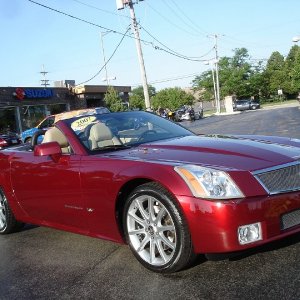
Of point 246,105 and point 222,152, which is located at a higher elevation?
point 222,152

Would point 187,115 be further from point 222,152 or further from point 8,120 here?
point 222,152

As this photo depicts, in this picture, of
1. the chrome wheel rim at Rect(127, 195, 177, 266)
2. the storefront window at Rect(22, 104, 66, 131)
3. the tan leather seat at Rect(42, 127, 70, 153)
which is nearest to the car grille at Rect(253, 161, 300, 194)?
the chrome wheel rim at Rect(127, 195, 177, 266)

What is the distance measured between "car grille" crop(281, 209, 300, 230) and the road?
321 millimetres

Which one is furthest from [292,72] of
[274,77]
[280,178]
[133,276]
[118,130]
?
[274,77]

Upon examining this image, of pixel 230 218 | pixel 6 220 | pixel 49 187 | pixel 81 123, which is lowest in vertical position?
pixel 6 220

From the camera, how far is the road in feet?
11.3

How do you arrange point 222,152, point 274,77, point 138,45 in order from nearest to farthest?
point 222,152 < point 138,45 < point 274,77

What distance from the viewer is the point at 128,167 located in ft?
13.4

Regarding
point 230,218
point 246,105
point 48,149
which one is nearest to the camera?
point 230,218

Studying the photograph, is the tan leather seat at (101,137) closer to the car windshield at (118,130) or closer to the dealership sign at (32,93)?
the car windshield at (118,130)

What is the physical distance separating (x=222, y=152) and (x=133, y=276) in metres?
1.25

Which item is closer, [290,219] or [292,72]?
[290,219]

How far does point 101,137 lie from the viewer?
4.90 metres

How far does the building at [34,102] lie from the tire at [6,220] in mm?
30780
